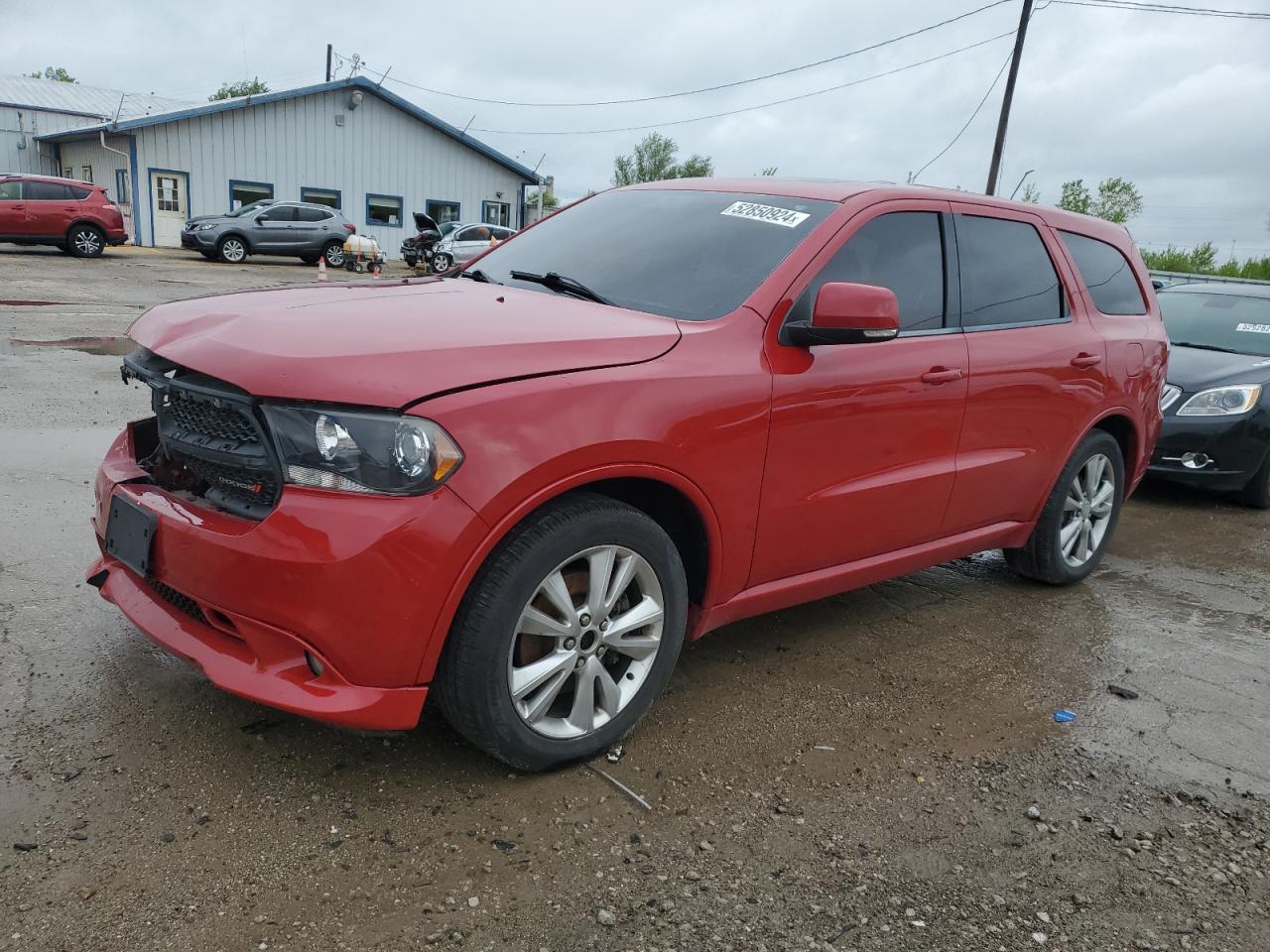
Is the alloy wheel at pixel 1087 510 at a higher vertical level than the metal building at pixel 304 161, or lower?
lower

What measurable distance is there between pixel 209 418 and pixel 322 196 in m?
31.7

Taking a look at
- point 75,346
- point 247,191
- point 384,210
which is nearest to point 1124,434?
point 75,346

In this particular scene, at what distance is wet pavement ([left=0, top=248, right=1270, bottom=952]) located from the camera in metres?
2.27

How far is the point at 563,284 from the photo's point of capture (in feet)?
11.3

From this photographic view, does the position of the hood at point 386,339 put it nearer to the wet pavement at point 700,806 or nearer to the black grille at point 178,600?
the black grille at point 178,600

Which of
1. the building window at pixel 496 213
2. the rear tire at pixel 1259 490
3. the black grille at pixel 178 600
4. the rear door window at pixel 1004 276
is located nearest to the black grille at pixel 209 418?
the black grille at pixel 178 600

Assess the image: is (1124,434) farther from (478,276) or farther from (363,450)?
(363,450)

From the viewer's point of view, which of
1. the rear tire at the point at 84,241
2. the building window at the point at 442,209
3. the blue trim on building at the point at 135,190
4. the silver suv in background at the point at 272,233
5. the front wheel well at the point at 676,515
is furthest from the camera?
the building window at the point at 442,209

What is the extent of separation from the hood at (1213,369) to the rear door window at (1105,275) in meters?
2.24

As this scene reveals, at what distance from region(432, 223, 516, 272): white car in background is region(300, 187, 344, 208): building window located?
6.21 m

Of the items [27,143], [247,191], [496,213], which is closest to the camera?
[247,191]

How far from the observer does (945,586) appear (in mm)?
4871

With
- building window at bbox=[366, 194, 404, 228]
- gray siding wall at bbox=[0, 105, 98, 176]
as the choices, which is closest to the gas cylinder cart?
building window at bbox=[366, 194, 404, 228]

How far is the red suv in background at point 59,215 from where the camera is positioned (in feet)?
69.3
